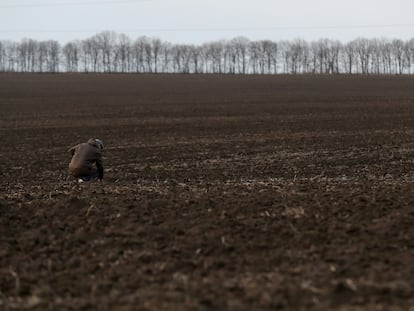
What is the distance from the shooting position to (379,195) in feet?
28.8

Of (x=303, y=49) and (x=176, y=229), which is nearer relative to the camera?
(x=176, y=229)

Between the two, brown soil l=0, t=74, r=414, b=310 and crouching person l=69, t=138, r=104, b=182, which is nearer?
brown soil l=0, t=74, r=414, b=310

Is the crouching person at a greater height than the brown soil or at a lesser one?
greater

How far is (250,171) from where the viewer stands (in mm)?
14953

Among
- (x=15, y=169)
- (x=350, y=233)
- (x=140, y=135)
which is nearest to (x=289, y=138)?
(x=140, y=135)

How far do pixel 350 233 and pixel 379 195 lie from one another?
2.19m

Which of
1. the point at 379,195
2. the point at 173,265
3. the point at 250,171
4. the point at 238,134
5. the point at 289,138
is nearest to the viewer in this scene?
the point at 173,265

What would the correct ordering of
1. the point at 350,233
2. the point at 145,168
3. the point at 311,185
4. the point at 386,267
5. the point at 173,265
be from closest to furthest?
1. the point at 386,267
2. the point at 173,265
3. the point at 350,233
4. the point at 311,185
5. the point at 145,168

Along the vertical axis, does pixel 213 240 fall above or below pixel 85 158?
below

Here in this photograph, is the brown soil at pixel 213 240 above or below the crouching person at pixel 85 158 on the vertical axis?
below

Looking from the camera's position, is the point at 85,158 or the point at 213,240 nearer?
the point at 213,240

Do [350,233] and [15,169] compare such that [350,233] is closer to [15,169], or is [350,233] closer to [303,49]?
[15,169]

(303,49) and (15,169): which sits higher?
(303,49)

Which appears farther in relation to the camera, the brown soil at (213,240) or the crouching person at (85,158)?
the crouching person at (85,158)
